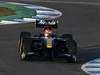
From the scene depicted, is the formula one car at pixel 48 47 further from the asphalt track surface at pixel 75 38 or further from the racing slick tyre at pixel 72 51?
the asphalt track surface at pixel 75 38

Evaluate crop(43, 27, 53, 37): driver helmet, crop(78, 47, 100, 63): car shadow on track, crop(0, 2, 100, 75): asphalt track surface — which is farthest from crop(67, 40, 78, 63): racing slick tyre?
crop(43, 27, 53, 37): driver helmet

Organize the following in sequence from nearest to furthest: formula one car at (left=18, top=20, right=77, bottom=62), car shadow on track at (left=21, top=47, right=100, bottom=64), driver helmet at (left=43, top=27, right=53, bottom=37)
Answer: formula one car at (left=18, top=20, right=77, bottom=62), car shadow on track at (left=21, top=47, right=100, bottom=64), driver helmet at (left=43, top=27, right=53, bottom=37)

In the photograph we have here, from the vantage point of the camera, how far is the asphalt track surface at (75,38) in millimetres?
13648

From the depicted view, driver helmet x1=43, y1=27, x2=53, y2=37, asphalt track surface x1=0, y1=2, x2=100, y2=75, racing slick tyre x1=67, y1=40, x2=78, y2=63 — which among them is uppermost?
driver helmet x1=43, y1=27, x2=53, y2=37

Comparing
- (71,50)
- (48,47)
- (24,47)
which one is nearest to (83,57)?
(71,50)

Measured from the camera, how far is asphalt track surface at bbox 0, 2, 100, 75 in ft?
44.8

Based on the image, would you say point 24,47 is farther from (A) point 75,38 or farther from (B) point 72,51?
Result: (A) point 75,38

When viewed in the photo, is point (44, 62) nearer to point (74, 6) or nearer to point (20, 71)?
point (20, 71)

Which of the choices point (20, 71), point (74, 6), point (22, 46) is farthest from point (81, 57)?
point (74, 6)

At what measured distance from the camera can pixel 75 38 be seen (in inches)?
752

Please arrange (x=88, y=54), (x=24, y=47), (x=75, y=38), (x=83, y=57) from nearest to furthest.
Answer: (x=24, y=47)
(x=83, y=57)
(x=88, y=54)
(x=75, y=38)

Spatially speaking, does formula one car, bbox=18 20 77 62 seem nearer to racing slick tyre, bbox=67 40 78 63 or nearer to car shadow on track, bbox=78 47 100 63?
racing slick tyre, bbox=67 40 78 63

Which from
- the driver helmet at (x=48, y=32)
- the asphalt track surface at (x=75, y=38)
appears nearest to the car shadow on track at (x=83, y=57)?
the asphalt track surface at (x=75, y=38)

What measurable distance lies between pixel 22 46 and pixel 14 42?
2811 mm
